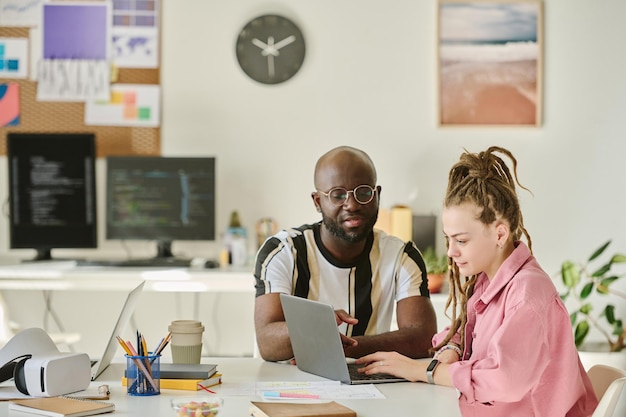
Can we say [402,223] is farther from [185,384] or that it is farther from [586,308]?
[185,384]

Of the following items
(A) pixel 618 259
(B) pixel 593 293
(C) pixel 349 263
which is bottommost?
(B) pixel 593 293

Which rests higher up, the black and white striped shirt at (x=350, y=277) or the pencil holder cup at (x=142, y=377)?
the black and white striped shirt at (x=350, y=277)

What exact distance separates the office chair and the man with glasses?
23.7 inches

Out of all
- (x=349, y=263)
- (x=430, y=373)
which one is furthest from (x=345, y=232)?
(x=430, y=373)

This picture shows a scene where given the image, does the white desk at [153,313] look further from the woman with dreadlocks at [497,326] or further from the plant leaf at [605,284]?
the woman with dreadlocks at [497,326]

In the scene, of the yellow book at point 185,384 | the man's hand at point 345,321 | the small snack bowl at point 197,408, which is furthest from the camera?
the man's hand at point 345,321

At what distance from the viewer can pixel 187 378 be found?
6.73 ft

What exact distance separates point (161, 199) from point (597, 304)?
2.29 m

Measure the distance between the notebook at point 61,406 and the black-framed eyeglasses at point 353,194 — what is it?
105 cm

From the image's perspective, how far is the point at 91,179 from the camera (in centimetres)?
447

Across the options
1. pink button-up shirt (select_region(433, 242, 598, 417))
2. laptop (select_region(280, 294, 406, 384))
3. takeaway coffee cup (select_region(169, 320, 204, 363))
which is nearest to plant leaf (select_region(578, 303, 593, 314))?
laptop (select_region(280, 294, 406, 384))

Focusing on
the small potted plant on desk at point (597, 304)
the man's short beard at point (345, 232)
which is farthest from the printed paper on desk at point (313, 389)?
the small potted plant on desk at point (597, 304)

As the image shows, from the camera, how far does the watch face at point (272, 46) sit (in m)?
4.54

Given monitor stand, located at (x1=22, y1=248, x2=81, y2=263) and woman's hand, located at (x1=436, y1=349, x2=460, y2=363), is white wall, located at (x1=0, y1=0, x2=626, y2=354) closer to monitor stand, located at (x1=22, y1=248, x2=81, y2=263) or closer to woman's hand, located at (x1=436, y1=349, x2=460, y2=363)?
monitor stand, located at (x1=22, y1=248, x2=81, y2=263)
